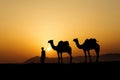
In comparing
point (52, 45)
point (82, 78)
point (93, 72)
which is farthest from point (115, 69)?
point (52, 45)

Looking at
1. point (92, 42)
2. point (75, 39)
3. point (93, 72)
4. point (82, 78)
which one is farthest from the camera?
point (75, 39)

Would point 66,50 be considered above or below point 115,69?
above

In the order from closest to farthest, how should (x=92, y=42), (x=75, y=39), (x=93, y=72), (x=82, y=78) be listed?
(x=82, y=78), (x=93, y=72), (x=92, y=42), (x=75, y=39)

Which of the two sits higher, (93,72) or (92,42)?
(92,42)

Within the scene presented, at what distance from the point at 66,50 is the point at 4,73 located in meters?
13.1

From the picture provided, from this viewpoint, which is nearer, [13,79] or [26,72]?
[13,79]

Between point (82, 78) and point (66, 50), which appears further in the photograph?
point (66, 50)

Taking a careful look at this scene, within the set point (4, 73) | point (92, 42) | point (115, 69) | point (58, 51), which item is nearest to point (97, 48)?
point (92, 42)

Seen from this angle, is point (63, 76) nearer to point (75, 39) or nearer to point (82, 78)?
point (82, 78)

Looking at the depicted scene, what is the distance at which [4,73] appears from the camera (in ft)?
80.6

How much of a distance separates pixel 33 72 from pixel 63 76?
301cm

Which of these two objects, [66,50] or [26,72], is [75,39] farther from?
[26,72]

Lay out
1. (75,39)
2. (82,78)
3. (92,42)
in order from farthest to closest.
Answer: (75,39), (92,42), (82,78)

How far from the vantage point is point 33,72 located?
2491 cm
